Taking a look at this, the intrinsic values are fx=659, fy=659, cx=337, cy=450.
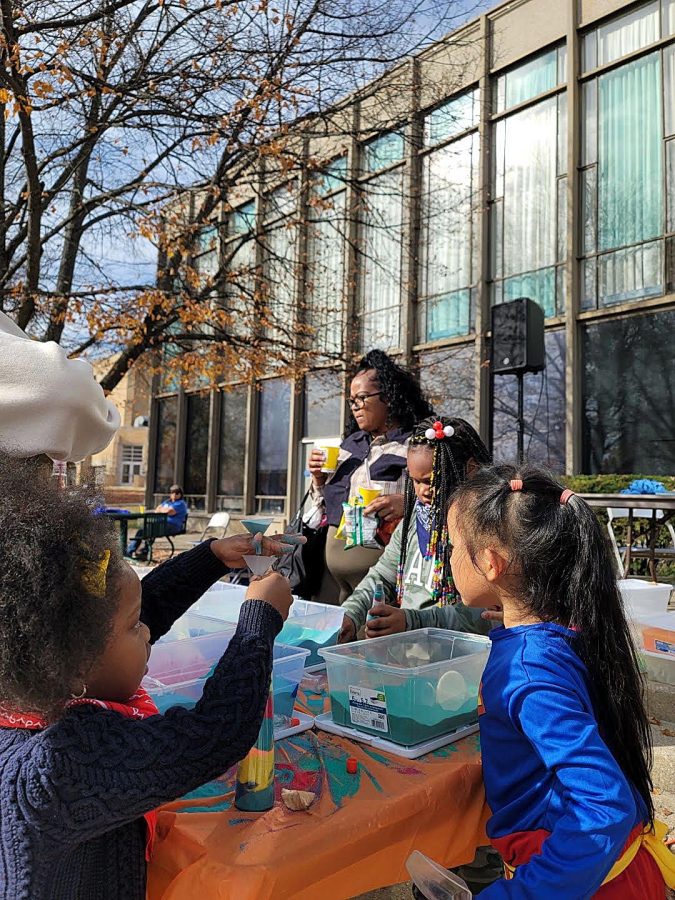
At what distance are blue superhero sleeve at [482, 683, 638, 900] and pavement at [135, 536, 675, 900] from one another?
3.52 feet

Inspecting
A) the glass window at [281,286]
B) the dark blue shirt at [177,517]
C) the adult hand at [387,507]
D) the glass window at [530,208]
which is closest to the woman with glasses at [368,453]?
the adult hand at [387,507]

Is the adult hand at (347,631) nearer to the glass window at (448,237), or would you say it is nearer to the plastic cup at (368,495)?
the plastic cup at (368,495)

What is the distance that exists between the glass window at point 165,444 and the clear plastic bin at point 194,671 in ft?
53.3

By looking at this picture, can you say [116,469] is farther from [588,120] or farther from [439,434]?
[439,434]

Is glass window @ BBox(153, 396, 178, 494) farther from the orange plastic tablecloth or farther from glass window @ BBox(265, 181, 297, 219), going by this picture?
the orange plastic tablecloth

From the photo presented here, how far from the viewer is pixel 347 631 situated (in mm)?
2270

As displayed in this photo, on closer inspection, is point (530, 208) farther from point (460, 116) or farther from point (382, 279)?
point (382, 279)

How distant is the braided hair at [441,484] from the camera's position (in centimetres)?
245

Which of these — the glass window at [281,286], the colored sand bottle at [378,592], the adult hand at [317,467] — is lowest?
the colored sand bottle at [378,592]

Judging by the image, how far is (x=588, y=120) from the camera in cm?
991

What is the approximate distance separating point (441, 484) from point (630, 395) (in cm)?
770

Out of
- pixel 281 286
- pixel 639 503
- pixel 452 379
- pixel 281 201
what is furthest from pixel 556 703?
pixel 281 201

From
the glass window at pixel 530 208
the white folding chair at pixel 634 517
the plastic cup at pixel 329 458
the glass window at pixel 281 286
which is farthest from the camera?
the glass window at pixel 530 208

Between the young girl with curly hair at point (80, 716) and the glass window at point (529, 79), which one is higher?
the glass window at point (529, 79)
